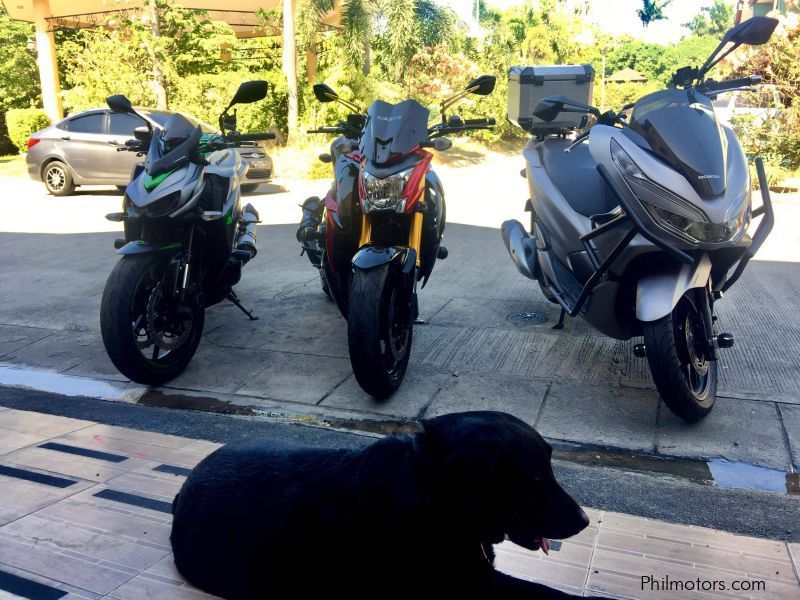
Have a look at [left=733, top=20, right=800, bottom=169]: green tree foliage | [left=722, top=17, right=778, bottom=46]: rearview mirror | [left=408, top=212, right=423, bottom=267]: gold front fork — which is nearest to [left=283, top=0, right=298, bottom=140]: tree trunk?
[left=733, top=20, right=800, bottom=169]: green tree foliage

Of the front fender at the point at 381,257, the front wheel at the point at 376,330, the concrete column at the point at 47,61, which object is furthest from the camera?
the concrete column at the point at 47,61

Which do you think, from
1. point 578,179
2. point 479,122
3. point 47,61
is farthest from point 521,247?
point 47,61

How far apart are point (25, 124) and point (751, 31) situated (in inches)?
839

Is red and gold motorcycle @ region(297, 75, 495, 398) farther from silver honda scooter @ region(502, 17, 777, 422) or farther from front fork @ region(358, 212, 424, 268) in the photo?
silver honda scooter @ region(502, 17, 777, 422)

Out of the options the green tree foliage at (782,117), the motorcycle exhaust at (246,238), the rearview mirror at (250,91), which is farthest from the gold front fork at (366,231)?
the green tree foliage at (782,117)

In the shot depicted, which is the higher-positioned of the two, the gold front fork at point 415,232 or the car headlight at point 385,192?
the car headlight at point 385,192

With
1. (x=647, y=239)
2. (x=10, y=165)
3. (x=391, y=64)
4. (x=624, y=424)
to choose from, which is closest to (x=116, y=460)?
(x=624, y=424)

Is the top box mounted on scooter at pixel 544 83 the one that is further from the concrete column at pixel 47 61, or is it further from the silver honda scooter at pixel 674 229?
the concrete column at pixel 47 61

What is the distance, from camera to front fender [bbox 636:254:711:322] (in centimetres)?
342

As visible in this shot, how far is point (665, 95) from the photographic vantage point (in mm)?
3775

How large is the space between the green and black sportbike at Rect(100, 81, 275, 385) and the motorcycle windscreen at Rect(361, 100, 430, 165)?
68cm

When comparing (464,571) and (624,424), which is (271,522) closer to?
(464,571)
